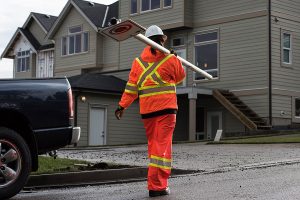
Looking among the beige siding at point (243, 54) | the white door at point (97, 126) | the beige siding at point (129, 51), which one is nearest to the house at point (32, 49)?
the beige siding at point (129, 51)

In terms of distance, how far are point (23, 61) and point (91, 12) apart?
933cm

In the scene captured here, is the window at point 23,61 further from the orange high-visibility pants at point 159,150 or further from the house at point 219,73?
the orange high-visibility pants at point 159,150

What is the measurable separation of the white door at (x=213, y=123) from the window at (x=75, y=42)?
1001 centimetres

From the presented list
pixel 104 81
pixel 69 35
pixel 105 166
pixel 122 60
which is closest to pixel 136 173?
pixel 105 166

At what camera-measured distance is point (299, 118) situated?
27.1m

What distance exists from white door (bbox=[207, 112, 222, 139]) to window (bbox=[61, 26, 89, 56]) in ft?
32.8

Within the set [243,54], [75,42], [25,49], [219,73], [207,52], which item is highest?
Answer: [25,49]

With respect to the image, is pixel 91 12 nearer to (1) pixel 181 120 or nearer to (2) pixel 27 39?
(2) pixel 27 39

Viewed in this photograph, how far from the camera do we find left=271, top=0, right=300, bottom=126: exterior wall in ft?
85.1

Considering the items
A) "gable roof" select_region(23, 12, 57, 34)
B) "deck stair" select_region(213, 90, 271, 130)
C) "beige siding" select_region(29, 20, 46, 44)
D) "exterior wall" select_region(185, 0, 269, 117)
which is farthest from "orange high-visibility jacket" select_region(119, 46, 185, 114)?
"beige siding" select_region(29, 20, 46, 44)

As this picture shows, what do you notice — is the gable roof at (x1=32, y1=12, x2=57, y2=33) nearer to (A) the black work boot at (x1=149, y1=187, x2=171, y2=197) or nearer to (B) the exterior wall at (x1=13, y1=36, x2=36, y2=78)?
(B) the exterior wall at (x1=13, y1=36, x2=36, y2=78)

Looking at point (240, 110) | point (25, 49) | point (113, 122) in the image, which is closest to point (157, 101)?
point (240, 110)

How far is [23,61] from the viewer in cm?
4238

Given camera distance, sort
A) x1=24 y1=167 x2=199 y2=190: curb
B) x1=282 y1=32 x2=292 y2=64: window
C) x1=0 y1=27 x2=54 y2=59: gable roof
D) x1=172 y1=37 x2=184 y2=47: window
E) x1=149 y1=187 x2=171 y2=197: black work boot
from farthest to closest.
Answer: x1=0 y1=27 x2=54 y2=59: gable roof
x1=172 y1=37 x2=184 y2=47: window
x1=282 y1=32 x2=292 y2=64: window
x1=24 y1=167 x2=199 y2=190: curb
x1=149 y1=187 x2=171 y2=197: black work boot
